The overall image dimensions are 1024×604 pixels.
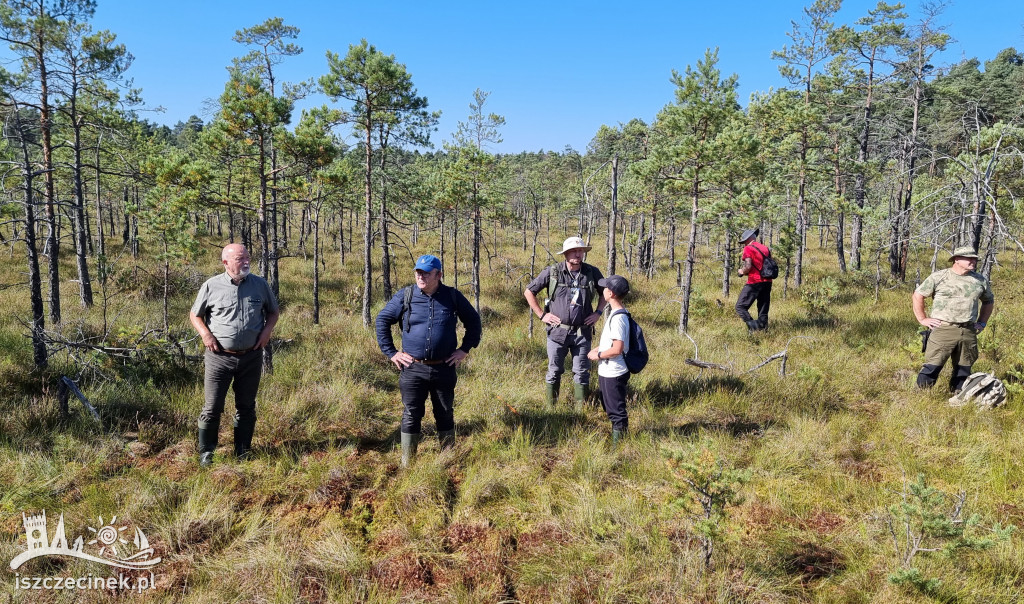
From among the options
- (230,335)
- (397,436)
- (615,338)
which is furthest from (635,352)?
(230,335)

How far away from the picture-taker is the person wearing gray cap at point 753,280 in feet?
27.0

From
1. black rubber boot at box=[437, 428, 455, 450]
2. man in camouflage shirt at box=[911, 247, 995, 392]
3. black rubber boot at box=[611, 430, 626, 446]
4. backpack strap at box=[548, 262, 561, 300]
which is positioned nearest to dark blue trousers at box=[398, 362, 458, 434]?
black rubber boot at box=[437, 428, 455, 450]

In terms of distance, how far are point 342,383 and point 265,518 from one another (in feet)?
8.27

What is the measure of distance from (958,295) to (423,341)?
5.95 metres

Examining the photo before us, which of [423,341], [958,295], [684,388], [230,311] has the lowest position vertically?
[684,388]

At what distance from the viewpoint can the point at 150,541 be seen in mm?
3014

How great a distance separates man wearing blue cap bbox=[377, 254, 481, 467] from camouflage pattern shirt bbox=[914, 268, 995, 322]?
5.31 metres

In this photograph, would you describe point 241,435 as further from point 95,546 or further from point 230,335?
point 95,546

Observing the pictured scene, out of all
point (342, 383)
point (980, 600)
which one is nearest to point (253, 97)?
point (342, 383)

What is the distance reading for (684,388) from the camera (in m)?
5.95

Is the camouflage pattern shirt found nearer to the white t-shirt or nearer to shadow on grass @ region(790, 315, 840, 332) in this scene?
the white t-shirt

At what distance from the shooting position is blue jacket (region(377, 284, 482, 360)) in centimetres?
393

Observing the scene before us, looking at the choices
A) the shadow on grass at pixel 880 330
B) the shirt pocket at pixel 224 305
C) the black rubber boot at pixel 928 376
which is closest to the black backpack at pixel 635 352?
the shirt pocket at pixel 224 305

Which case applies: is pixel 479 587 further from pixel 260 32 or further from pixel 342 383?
pixel 260 32
